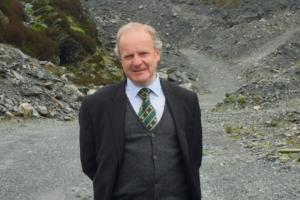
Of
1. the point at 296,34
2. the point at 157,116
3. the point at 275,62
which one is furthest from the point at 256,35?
the point at 157,116

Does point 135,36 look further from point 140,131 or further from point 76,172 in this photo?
point 76,172

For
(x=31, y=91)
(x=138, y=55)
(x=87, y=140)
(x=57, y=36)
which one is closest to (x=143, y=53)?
(x=138, y=55)

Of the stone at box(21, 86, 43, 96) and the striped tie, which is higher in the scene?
the stone at box(21, 86, 43, 96)

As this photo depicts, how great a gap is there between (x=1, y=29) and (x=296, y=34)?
26.5 metres

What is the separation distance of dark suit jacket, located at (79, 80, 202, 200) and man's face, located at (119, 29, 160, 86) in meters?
0.19

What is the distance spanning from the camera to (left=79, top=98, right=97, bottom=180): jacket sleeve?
418 centimetres

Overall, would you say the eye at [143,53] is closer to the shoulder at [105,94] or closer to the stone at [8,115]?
the shoulder at [105,94]

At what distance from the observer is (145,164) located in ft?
13.3

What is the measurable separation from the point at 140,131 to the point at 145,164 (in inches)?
10.0

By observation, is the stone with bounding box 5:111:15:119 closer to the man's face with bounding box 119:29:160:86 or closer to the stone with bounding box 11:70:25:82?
the stone with bounding box 11:70:25:82

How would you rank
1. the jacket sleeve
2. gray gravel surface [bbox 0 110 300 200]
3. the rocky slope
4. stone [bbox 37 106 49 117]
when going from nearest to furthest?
the jacket sleeve, gray gravel surface [bbox 0 110 300 200], the rocky slope, stone [bbox 37 106 49 117]

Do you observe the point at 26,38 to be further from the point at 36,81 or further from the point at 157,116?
the point at 157,116

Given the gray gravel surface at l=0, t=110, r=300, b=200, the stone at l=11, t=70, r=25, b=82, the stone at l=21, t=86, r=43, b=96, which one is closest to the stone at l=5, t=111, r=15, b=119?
the stone at l=21, t=86, r=43, b=96

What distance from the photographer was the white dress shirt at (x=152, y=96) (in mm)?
4094
